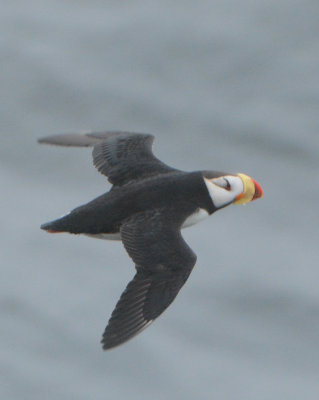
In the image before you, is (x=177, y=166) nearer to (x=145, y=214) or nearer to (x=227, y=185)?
(x=227, y=185)

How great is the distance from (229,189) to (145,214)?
0.89 metres

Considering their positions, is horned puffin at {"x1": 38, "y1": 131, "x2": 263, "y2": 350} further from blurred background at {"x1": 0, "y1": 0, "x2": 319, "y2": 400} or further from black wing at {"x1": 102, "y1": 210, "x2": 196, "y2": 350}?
blurred background at {"x1": 0, "y1": 0, "x2": 319, "y2": 400}

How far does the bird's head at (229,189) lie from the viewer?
920cm

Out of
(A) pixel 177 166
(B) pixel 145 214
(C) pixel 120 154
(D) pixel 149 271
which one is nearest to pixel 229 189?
(C) pixel 120 154

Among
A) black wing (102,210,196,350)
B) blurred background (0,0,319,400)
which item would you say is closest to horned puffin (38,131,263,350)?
black wing (102,210,196,350)

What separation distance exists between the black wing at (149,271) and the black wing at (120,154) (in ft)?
2.04

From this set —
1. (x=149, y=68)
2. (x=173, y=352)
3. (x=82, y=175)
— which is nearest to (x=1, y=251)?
(x=82, y=175)

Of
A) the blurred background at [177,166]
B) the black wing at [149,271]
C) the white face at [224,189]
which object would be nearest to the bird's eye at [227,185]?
the white face at [224,189]

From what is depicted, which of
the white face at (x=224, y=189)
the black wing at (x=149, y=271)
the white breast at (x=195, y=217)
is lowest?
the black wing at (x=149, y=271)

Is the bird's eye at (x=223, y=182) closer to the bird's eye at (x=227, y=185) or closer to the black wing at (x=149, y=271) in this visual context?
the bird's eye at (x=227, y=185)

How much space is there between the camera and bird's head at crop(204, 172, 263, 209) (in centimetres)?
920

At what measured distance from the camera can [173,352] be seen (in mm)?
10688

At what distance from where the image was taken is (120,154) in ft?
31.3

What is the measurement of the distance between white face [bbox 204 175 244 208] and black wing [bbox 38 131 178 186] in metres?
0.30
